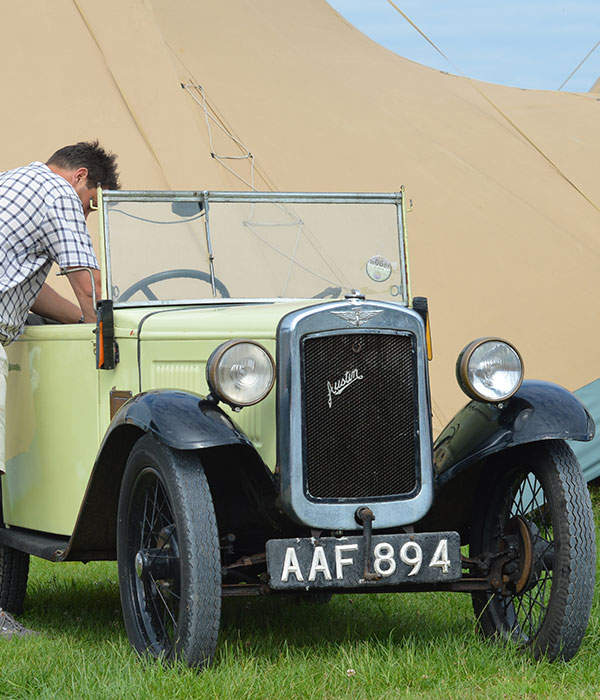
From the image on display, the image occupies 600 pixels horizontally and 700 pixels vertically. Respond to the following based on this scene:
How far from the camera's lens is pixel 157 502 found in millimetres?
2842

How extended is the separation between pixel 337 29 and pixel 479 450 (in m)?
5.97

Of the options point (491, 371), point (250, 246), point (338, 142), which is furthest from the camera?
point (338, 142)

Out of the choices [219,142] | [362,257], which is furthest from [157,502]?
[219,142]

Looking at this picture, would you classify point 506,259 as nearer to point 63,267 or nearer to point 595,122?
point 595,122

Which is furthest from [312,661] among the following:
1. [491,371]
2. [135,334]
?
[135,334]

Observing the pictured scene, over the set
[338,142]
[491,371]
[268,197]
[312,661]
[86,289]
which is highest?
[338,142]

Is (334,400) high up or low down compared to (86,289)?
down

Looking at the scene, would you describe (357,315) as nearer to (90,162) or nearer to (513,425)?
(513,425)

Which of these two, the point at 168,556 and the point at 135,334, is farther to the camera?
the point at 135,334

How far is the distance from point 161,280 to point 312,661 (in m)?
1.32

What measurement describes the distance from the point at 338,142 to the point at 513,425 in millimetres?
4259

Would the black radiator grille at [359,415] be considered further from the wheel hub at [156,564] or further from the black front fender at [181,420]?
the wheel hub at [156,564]

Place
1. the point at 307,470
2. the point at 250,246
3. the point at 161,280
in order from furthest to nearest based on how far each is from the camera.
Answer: the point at 250,246
the point at 161,280
the point at 307,470

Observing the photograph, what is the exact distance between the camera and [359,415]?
282cm
